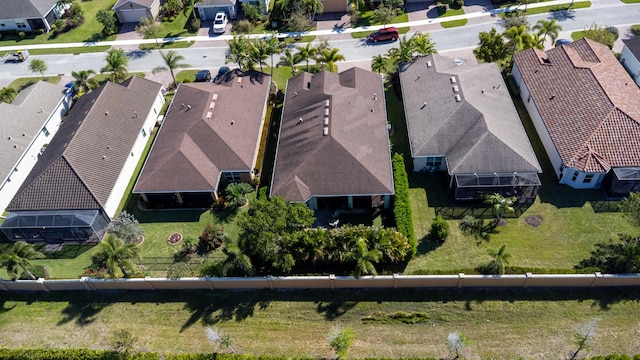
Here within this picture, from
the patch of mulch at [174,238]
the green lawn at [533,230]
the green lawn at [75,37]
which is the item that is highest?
the green lawn at [75,37]

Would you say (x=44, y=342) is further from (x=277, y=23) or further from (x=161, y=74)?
(x=277, y=23)

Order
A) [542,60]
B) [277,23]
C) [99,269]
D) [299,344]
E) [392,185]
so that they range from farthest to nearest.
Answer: [277,23]
[542,60]
[392,185]
[99,269]
[299,344]

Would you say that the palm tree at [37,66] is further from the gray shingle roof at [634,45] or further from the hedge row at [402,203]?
the gray shingle roof at [634,45]

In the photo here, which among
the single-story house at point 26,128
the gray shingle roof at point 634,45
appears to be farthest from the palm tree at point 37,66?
the gray shingle roof at point 634,45

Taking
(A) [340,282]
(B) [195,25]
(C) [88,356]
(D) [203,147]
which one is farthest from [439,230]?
(B) [195,25]

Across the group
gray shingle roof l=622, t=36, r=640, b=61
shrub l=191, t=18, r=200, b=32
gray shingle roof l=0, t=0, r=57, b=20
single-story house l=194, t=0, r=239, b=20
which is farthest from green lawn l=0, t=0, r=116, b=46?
gray shingle roof l=622, t=36, r=640, b=61

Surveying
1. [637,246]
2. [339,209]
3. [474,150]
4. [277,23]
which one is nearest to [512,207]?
[474,150]
